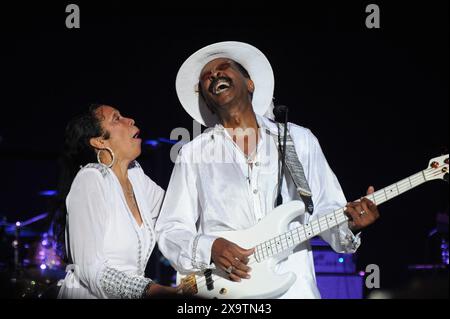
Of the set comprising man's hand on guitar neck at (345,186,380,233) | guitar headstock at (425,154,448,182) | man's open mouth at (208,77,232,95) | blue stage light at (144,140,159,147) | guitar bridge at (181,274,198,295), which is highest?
blue stage light at (144,140,159,147)

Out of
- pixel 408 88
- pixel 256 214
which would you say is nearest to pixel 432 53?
pixel 408 88

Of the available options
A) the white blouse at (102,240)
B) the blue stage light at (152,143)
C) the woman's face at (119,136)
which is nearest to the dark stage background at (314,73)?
the blue stage light at (152,143)

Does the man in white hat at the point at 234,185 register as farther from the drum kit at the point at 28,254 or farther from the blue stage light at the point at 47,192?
the blue stage light at the point at 47,192

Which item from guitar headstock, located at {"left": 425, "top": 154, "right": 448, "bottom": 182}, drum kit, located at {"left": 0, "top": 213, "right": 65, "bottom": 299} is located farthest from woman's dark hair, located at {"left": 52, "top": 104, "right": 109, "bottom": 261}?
drum kit, located at {"left": 0, "top": 213, "right": 65, "bottom": 299}

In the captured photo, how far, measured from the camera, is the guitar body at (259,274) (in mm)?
4117

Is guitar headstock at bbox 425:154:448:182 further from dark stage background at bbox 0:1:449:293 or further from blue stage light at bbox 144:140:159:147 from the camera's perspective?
blue stage light at bbox 144:140:159:147

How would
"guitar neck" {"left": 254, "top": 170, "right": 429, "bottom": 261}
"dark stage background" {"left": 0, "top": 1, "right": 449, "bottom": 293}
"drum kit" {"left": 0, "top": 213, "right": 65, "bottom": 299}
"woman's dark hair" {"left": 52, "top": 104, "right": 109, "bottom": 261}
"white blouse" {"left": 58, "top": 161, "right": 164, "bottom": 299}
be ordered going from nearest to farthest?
1. "white blouse" {"left": 58, "top": 161, "right": 164, "bottom": 299}
2. "guitar neck" {"left": 254, "top": 170, "right": 429, "bottom": 261}
3. "woman's dark hair" {"left": 52, "top": 104, "right": 109, "bottom": 261}
4. "dark stage background" {"left": 0, "top": 1, "right": 449, "bottom": 293}
5. "drum kit" {"left": 0, "top": 213, "right": 65, "bottom": 299}

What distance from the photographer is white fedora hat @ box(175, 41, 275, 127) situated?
475 centimetres

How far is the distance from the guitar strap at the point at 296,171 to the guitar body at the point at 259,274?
0.10 m

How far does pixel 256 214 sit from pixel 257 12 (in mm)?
2694

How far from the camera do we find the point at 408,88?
261 inches

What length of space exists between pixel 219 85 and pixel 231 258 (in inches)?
43.8

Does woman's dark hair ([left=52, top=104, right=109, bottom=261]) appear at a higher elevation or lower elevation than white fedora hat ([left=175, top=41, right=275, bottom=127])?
lower
